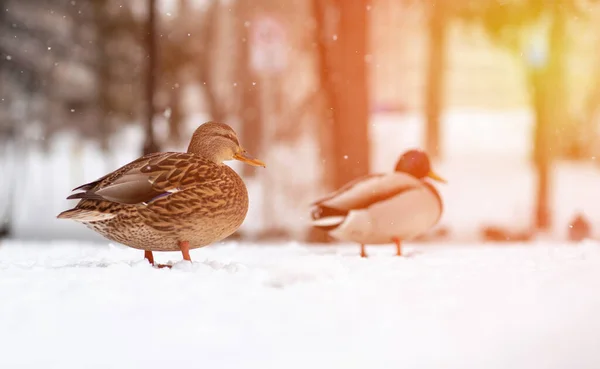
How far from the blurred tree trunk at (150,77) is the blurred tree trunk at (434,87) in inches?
390

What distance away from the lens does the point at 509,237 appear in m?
12.4

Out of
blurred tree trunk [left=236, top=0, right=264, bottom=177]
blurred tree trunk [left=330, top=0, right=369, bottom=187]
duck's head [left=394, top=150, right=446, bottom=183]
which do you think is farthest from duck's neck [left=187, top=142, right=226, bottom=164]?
blurred tree trunk [left=236, top=0, right=264, bottom=177]

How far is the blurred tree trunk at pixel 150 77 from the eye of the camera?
985 centimetres

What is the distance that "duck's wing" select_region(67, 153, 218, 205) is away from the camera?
426cm

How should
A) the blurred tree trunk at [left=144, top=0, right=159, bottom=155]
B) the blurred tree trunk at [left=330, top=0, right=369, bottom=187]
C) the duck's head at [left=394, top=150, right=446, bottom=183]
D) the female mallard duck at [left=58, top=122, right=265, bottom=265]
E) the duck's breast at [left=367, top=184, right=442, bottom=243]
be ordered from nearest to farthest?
the female mallard duck at [left=58, top=122, right=265, bottom=265], the duck's breast at [left=367, top=184, right=442, bottom=243], the duck's head at [left=394, top=150, right=446, bottom=183], the blurred tree trunk at [left=330, top=0, right=369, bottom=187], the blurred tree trunk at [left=144, top=0, right=159, bottom=155]

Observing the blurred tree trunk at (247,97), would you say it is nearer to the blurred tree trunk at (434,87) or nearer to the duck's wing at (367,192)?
the blurred tree trunk at (434,87)

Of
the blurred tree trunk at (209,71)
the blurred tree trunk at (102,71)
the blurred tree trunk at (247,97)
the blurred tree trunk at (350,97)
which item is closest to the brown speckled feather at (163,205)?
the blurred tree trunk at (350,97)

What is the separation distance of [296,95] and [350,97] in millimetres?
15023

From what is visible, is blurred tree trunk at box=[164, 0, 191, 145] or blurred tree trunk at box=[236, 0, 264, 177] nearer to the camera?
blurred tree trunk at box=[164, 0, 191, 145]

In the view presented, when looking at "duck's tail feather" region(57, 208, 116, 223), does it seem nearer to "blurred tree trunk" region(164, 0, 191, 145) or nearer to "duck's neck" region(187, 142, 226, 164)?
"duck's neck" region(187, 142, 226, 164)

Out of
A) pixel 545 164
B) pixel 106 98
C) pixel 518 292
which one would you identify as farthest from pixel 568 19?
pixel 518 292

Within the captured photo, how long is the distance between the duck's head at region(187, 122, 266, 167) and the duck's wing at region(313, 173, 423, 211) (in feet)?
3.86

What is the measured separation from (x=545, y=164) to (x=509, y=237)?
11.9 ft

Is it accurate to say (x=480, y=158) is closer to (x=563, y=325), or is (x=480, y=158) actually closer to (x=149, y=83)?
(x=149, y=83)
